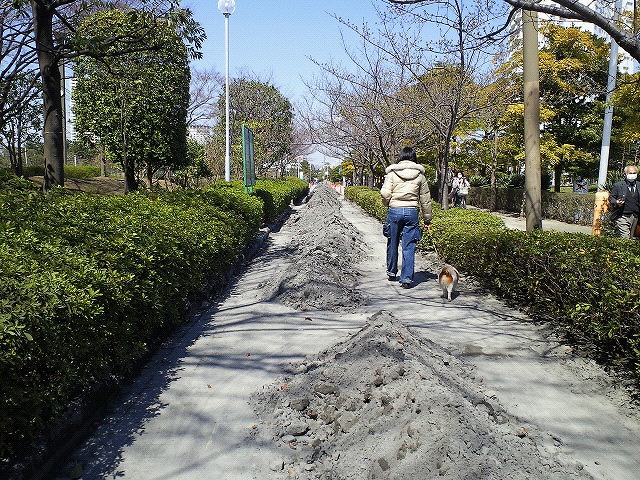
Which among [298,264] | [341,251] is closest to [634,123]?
[341,251]

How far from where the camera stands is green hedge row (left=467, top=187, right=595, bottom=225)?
51.9 ft

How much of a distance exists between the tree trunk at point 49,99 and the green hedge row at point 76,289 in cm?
210

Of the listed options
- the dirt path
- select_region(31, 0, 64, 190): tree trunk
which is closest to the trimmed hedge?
select_region(31, 0, 64, 190): tree trunk

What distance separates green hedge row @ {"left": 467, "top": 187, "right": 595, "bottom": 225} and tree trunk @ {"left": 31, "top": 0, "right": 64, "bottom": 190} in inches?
568

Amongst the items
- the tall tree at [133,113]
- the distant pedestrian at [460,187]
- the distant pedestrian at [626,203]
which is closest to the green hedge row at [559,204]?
the distant pedestrian at [460,187]

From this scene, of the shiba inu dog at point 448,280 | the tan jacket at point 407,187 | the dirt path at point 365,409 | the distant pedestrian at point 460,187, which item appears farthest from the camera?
the distant pedestrian at point 460,187

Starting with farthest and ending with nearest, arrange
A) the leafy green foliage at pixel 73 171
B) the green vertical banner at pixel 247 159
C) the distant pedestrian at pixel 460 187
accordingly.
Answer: the leafy green foliage at pixel 73 171
the distant pedestrian at pixel 460 187
the green vertical banner at pixel 247 159

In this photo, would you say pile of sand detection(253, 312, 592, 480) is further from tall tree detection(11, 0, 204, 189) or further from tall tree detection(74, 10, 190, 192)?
tall tree detection(74, 10, 190, 192)

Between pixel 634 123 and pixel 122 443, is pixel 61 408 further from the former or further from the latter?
pixel 634 123

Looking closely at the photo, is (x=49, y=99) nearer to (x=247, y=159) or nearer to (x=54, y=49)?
(x=54, y=49)

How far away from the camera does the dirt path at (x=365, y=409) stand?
237 centimetres

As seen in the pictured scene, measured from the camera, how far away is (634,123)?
458 inches

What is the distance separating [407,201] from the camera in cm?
640

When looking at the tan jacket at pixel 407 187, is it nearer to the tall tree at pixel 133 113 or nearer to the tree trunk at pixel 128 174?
the tall tree at pixel 133 113
